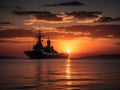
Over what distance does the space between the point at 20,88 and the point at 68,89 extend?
5791 millimetres

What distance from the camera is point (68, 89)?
1512 inches

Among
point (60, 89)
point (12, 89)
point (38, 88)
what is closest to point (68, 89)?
point (60, 89)

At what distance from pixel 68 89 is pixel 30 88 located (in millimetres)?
4618

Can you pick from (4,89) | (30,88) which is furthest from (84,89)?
(4,89)

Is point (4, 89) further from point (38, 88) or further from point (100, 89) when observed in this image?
point (100, 89)

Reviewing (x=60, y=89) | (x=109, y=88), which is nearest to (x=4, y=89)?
(x=60, y=89)

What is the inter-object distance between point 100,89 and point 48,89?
6.10m

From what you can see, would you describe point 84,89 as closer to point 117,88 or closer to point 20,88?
point 117,88

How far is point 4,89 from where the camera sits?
38.5m

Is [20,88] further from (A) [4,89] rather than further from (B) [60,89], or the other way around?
(B) [60,89]

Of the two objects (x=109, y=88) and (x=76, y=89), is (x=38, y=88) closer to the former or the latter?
(x=76, y=89)

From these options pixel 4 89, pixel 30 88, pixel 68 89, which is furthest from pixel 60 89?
pixel 4 89

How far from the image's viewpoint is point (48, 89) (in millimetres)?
38125

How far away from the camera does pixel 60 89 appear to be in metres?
38.2
